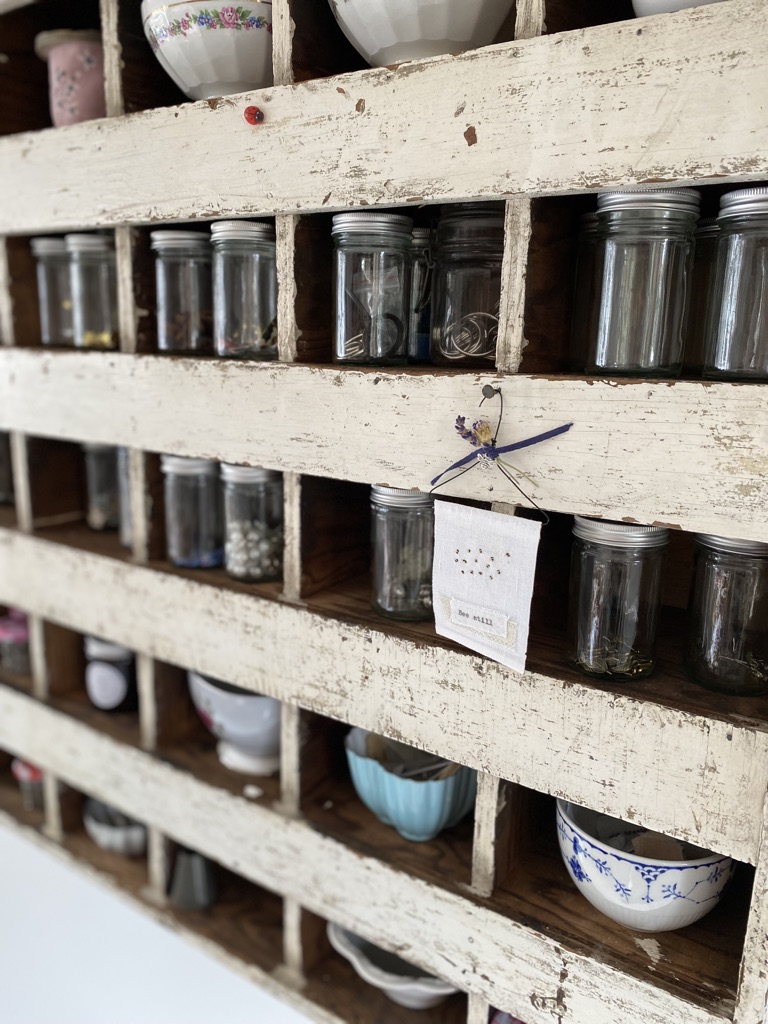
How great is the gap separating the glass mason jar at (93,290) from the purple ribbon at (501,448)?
2.41 ft

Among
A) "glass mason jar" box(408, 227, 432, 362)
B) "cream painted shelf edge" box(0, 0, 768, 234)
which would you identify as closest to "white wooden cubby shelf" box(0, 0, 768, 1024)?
"cream painted shelf edge" box(0, 0, 768, 234)

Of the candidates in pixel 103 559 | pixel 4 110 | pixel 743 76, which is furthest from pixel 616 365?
pixel 4 110

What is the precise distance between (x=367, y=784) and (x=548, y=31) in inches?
35.6

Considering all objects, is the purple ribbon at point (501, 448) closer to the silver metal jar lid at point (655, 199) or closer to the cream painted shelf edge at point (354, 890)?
the silver metal jar lid at point (655, 199)

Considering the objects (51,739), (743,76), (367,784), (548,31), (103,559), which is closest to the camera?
(743,76)

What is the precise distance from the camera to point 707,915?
2.95 feet

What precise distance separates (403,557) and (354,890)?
0.46 meters

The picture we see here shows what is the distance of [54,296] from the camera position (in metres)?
1.35

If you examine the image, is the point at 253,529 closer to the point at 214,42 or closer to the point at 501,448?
the point at 501,448

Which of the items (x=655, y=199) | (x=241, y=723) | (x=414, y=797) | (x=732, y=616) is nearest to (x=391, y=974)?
(x=414, y=797)

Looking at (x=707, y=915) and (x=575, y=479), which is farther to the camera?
(x=707, y=915)

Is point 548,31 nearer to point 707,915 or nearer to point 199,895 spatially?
point 707,915

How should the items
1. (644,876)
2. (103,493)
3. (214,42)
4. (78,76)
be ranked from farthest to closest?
(103,493) → (78,76) → (214,42) → (644,876)

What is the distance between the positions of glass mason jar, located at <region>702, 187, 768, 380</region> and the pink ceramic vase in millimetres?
928
